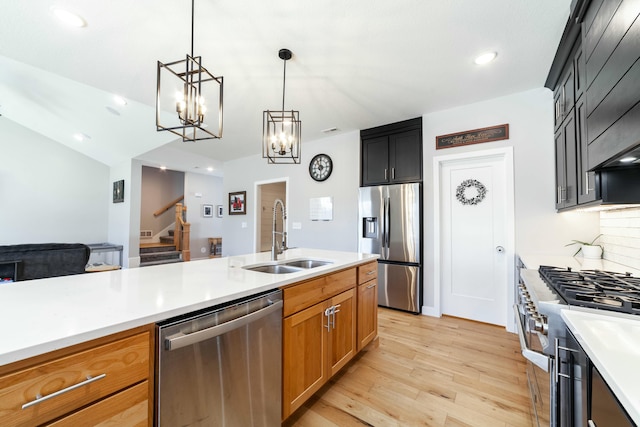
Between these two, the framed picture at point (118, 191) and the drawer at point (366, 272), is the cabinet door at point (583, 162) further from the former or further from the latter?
the framed picture at point (118, 191)

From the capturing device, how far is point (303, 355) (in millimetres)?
1557

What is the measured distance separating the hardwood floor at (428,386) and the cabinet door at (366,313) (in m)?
0.19

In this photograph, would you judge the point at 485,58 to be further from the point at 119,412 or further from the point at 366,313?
the point at 119,412

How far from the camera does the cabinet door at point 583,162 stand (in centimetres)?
168

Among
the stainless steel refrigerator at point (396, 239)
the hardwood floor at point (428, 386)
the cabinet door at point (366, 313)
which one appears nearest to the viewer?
the hardwood floor at point (428, 386)

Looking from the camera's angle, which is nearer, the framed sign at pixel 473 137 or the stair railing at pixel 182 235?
the framed sign at pixel 473 137

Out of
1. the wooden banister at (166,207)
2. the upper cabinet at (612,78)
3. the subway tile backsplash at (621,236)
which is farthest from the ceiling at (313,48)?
the wooden banister at (166,207)

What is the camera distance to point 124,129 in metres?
4.73

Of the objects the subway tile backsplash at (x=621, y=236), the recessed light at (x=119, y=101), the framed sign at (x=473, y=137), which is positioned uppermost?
the recessed light at (x=119, y=101)

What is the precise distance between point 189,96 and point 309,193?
3191 millimetres

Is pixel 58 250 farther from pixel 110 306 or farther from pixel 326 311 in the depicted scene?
pixel 326 311

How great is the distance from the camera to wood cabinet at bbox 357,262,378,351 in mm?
2186

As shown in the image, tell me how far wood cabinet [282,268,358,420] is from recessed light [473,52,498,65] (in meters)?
2.11

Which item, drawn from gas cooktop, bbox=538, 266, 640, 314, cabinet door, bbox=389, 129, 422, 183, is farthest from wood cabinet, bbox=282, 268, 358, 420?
cabinet door, bbox=389, 129, 422, 183
